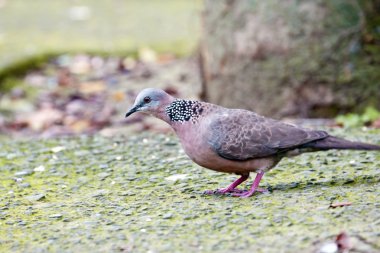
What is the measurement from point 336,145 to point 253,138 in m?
0.45

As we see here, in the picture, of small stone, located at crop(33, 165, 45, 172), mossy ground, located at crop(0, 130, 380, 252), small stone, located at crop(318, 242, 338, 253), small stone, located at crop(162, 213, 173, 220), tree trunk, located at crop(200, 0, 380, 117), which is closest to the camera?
small stone, located at crop(318, 242, 338, 253)

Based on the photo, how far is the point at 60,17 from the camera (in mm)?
12172

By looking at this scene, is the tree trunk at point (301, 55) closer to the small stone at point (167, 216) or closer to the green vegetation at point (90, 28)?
the green vegetation at point (90, 28)

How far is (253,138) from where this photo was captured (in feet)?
14.5

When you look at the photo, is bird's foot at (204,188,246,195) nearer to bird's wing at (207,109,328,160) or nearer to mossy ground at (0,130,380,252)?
mossy ground at (0,130,380,252)

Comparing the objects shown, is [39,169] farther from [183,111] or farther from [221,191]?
[221,191]

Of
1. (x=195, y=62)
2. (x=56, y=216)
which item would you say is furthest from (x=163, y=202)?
(x=195, y=62)

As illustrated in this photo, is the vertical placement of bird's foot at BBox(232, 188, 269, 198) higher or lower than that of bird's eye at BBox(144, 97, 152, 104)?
lower

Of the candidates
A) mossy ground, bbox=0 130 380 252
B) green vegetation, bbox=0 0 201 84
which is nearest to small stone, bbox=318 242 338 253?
mossy ground, bbox=0 130 380 252

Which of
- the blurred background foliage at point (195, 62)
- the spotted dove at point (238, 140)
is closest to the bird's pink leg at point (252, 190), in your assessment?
the spotted dove at point (238, 140)

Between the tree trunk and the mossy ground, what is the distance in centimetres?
134

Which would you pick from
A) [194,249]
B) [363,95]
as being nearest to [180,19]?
[363,95]

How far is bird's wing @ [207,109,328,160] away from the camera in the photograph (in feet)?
14.4

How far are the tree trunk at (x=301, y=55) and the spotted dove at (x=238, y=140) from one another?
2.91 metres
